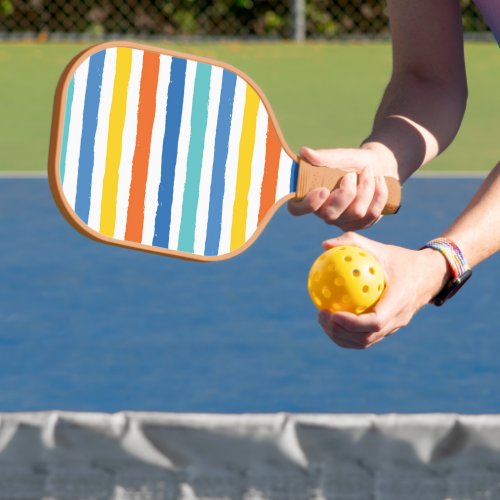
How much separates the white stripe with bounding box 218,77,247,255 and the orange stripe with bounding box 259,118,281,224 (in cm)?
6

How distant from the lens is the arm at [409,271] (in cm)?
204

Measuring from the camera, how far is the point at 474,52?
475 inches

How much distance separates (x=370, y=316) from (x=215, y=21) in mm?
11533

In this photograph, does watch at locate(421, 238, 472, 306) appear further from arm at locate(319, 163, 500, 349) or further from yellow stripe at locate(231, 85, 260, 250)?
yellow stripe at locate(231, 85, 260, 250)

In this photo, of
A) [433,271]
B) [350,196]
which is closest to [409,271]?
[433,271]

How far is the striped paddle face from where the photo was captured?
2307 mm

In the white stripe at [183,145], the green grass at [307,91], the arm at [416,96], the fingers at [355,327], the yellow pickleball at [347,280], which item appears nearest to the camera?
the fingers at [355,327]

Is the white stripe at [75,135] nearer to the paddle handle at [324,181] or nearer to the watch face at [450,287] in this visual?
the paddle handle at [324,181]

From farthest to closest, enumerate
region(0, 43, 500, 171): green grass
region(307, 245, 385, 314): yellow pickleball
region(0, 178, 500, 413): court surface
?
1. region(0, 43, 500, 171): green grass
2. region(0, 178, 500, 413): court surface
3. region(307, 245, 385, 314): yellow pickleball

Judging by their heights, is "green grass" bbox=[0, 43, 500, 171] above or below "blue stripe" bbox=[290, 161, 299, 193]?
below

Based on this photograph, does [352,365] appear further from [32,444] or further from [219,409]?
[32,444]

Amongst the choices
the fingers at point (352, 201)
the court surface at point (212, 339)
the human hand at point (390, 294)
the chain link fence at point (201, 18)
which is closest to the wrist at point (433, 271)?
the human hand at point (390, 294)

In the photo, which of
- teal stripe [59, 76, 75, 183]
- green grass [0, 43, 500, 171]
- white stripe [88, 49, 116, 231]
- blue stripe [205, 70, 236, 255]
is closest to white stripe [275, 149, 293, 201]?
blue stripe [205, 70, 236, 255]

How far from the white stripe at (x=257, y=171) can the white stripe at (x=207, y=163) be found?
0.09 m
